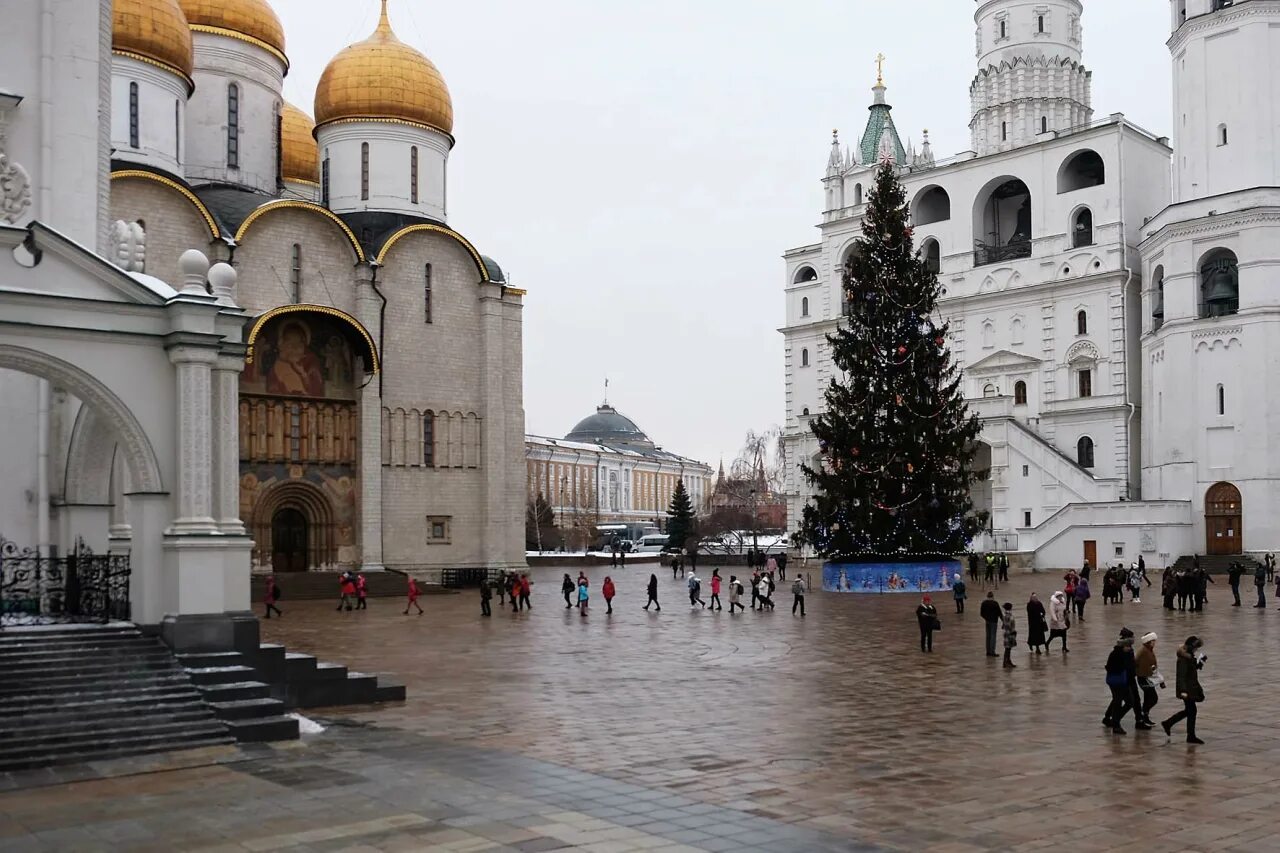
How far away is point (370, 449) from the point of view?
36.9 meters

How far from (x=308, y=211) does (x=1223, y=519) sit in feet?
104

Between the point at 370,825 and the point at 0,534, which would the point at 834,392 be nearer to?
the point at 0,534

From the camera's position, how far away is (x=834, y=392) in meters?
35.4

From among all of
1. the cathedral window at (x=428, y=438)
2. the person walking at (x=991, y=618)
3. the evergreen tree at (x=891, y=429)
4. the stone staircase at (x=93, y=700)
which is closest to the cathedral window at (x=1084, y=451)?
the evergreen tree at (x=891, y=429)

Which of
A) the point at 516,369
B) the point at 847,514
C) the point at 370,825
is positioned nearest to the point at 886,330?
the point at 847,514

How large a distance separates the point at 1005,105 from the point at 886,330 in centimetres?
2421

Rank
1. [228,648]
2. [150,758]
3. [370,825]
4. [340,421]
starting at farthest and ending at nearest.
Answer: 1. [340,421]
2. [228,648]
3. [150,758]
4. [370,825]

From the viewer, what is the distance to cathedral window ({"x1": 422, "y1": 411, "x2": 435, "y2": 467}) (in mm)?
38375

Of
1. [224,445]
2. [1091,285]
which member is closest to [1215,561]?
[1091,285]

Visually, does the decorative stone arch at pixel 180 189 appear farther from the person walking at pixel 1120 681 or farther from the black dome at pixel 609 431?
the black dome at pixel 609 431

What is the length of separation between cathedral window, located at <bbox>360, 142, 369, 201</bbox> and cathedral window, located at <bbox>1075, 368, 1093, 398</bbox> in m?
29.1

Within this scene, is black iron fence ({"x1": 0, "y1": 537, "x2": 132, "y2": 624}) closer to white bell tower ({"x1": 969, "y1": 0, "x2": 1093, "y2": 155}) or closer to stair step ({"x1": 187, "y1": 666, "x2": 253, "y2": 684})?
stair step ({"x1": 187, "y1": 666, "x2": 253, "y2": 684})

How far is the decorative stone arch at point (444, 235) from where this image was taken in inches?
1489

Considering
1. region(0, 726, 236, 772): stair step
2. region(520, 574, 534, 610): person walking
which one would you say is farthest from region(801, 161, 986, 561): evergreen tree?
region(0, 726, 236, 772): stair step
